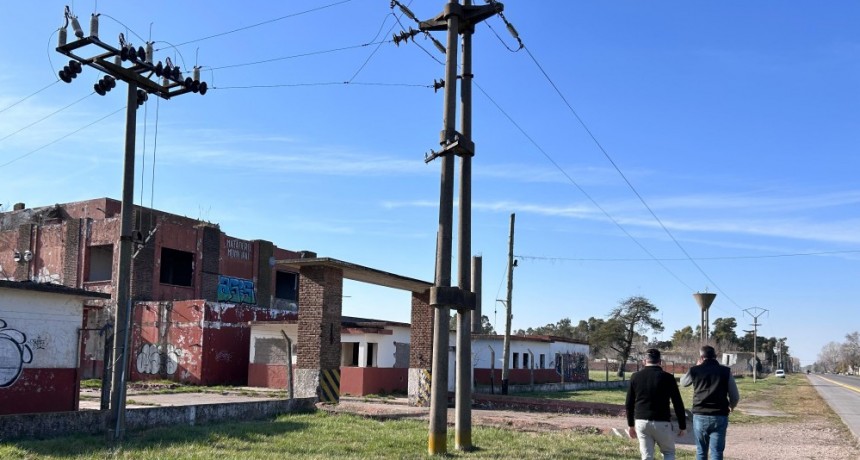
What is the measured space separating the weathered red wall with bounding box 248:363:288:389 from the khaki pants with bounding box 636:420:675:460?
25.6m

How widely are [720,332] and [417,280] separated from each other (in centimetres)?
11630

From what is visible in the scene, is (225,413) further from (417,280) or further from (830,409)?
(830,409)

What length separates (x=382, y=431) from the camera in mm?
15852

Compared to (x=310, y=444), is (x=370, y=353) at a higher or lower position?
higher

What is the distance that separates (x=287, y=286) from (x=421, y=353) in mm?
29076

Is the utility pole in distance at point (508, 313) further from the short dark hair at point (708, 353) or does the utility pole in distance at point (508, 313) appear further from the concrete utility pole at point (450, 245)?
the short dark hair at point (708, 353)

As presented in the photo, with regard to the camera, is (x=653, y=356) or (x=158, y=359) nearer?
(x=653, y=356)

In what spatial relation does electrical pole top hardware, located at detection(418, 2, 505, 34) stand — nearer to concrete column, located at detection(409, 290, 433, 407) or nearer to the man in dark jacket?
the man in dark jacket

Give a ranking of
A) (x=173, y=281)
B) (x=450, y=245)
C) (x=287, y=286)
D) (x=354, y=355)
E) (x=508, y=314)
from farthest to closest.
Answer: (x=287, y=286) < (x=173, y=281) < (x=354, y=355) < (x=508, y=314) < (x=450, y=245)

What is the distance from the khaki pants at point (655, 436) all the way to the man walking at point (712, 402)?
65cm

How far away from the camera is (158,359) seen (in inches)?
1491

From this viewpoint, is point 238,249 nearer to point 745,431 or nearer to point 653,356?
point 745,431

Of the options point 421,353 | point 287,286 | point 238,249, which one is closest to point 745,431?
point 421,353

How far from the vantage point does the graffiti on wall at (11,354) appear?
1678 centimetres
